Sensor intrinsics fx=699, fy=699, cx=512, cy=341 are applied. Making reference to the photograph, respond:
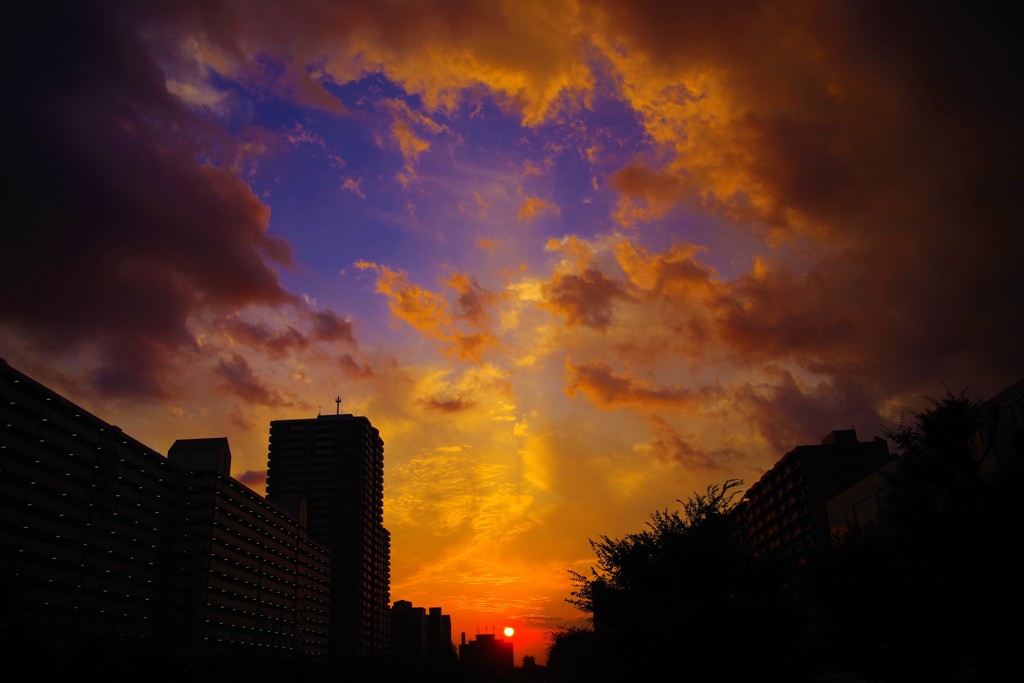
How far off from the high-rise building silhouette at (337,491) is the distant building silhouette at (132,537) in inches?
1797

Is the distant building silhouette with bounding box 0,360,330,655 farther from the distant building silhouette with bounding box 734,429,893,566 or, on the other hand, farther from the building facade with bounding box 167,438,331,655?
the distant building silhouette with bounding box 734,429,893,566

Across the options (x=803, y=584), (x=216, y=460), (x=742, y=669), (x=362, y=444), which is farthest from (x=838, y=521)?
(x=362, y=444)

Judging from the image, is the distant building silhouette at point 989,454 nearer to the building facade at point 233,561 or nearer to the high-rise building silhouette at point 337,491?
the building facade at point 233,561

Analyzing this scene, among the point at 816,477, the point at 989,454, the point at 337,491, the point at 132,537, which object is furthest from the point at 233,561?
the point at 989,454

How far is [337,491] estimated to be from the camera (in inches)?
7441

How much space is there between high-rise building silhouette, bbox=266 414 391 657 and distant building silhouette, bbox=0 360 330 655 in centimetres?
4564

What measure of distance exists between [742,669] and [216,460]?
104446mm

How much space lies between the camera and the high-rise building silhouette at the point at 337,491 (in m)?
185

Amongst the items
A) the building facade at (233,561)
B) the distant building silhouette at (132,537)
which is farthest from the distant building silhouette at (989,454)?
the building facade at (233,561)

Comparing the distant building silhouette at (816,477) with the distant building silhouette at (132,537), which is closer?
the distant building silhouette at (132,537)

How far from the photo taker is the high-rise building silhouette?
607 feet

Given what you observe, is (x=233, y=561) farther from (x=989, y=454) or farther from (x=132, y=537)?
(x=989, y=454)

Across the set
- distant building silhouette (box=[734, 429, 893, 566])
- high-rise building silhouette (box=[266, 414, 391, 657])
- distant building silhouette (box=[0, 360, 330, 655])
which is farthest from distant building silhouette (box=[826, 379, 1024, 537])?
high-rise building silhouette (box=[266, 414, 391, 657])

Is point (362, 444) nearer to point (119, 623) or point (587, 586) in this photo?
point (119, 623)
